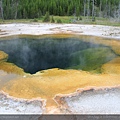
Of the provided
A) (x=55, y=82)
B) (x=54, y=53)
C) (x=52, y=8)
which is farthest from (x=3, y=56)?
(x=52, y=8)

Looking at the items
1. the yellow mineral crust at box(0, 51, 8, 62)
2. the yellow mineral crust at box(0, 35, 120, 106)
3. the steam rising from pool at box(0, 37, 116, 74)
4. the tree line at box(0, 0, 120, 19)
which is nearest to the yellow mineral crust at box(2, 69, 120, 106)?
the yellow mineral crust at box(0, 35, 120, 106)

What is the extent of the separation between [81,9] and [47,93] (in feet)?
186

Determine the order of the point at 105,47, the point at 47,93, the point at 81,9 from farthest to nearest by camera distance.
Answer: the point at 81,9, the point at 105,47, the point at 47,93

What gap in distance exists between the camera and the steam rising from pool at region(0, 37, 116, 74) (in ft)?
47.1

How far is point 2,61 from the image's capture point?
48.5 ft

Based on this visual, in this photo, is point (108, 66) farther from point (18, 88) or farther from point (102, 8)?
point (102, 8)

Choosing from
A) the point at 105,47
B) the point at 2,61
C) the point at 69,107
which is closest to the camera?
the point at 69,107

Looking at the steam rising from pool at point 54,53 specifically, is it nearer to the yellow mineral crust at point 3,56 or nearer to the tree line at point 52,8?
the yellow mineral crust at point 3,56

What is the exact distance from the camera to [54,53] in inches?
714

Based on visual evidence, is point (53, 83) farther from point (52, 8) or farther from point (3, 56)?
point (52, 8)

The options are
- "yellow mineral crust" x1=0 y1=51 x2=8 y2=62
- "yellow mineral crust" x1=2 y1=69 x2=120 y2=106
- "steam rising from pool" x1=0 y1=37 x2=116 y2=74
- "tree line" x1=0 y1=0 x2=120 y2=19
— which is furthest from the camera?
"tree line" x1=0 y1=0 x2=120 y2=19

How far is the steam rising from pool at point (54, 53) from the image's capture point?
1436 cm

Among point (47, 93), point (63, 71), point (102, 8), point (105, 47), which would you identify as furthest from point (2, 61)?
point (102, 8)

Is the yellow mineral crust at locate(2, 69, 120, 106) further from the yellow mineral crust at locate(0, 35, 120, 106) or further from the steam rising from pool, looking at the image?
the steam rising from pool
